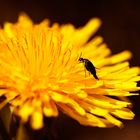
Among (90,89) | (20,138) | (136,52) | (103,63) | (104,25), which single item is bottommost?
(20,138)

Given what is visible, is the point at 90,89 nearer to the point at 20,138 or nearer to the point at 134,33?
the point at 20,138

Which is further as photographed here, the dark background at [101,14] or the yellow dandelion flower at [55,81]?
the dark background at [101,14]

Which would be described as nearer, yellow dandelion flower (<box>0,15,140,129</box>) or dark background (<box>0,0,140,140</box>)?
yellow dandelion flower (<box>0,15,140,129</box>)

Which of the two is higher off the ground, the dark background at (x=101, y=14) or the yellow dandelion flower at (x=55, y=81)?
the dark background at (x=101, y=14)

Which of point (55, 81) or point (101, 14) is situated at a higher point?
point (101, 14)

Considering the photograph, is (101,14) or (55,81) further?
(101,14)

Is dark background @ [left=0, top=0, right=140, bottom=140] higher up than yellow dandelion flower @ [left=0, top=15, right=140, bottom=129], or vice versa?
dark background @ [left=0, top=0, right=140, bottom=140]

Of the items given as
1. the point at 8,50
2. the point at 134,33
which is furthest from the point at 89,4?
the point at 8,50

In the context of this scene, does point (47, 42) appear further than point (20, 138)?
Yes
